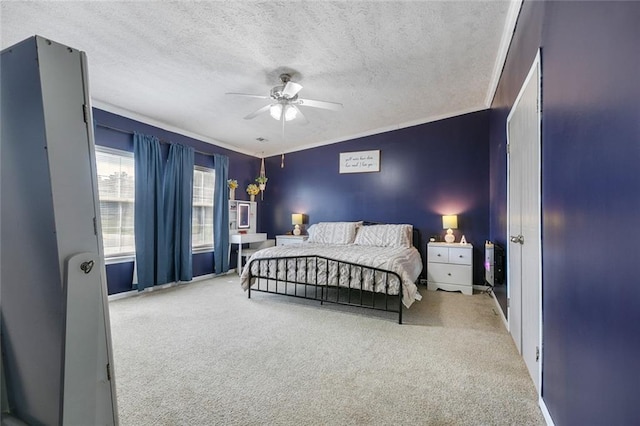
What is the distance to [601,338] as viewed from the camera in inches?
39.9

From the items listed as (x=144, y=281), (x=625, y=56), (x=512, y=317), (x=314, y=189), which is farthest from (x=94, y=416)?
(x=314, y=189)

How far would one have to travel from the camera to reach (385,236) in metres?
4.53

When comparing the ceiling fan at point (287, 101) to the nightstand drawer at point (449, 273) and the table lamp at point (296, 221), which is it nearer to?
the table lamp at point (296, 221)

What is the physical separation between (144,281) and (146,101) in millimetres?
2445

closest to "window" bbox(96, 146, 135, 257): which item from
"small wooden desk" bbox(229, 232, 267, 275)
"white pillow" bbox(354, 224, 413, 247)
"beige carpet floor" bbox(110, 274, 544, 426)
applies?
"beige carpet floor" bbox(110, 274, 544, 426)

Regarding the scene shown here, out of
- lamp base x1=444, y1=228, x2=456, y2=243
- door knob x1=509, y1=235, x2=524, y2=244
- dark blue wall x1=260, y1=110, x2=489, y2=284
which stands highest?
dark blue wall x1=260, y1=110, x2=489, y2=284

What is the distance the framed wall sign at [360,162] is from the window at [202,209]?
8.10ft

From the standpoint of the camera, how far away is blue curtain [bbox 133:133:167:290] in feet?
12.9

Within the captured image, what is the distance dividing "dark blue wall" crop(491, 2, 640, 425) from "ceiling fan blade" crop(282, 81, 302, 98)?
1907mm

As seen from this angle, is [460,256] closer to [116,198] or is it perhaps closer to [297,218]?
[297,218]

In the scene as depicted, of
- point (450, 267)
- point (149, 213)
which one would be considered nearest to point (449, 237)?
point (450, 267)

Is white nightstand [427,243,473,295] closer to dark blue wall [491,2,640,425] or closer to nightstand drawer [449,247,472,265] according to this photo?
nightstand drawer [449,247,472,265]

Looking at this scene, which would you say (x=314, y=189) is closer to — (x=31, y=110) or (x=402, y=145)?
(x=402, y=145)

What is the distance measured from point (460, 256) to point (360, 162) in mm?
2360
